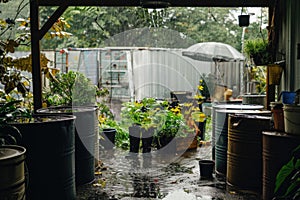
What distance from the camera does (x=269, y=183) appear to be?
12.6ft

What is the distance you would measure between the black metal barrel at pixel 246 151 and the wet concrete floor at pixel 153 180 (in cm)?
16

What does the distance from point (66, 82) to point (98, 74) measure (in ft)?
9.13

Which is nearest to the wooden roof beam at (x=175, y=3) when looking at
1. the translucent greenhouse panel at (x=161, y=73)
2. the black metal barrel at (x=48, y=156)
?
the black metal barrel at (x=48, y=156)

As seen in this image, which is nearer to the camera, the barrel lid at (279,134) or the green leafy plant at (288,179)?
the green leafy plant at (288,179)

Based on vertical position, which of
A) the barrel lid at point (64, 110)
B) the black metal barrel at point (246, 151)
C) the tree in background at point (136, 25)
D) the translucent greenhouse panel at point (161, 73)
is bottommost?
the black metal barrel at point (246, 151)

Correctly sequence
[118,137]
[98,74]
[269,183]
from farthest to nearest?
[98,74] < [118,137] < [269,183]

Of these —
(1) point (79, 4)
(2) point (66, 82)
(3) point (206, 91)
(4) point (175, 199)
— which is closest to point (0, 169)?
(4) point (175, 199)

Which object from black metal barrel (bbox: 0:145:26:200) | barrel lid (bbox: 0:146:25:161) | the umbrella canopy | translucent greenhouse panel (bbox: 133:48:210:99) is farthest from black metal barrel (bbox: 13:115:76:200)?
the umbrella canopy

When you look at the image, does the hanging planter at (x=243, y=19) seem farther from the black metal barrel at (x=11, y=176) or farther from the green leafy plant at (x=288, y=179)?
the black metal barrel at (x=11, y=176)

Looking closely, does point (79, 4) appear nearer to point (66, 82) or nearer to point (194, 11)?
point (66, 82)

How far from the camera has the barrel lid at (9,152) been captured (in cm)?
275

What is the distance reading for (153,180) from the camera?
196 inches

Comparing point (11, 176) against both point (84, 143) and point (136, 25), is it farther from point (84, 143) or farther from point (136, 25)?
point (136, 25)

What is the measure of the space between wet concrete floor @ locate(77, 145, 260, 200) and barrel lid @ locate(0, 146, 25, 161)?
144cm
